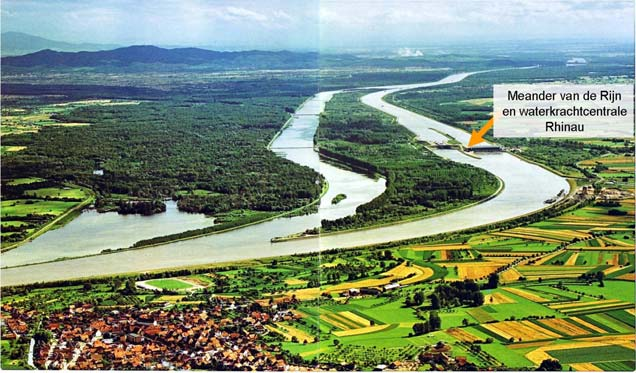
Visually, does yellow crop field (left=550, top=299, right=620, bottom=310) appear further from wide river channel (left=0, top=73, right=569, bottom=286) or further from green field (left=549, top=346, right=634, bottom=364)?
wide river channel (left=0, top=73, right=569, bottom=286)

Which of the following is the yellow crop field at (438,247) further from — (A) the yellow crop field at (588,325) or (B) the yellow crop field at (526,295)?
(A) the yellow crop field at (588,325)

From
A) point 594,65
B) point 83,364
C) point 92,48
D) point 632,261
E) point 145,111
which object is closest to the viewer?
point 83,364

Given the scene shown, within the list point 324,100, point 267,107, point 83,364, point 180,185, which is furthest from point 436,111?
point 83,364

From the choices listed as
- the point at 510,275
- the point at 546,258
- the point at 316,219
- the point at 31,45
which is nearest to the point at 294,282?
the point at 316,219

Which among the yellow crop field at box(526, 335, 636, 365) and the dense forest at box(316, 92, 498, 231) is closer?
the yellow crop field at box(526, 335, 636, 365)

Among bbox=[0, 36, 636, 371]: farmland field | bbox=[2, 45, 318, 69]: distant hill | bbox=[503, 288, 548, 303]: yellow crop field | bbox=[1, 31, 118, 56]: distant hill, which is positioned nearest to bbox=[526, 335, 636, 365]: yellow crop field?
bbox=[0, 36, 636, 371]: farmland field

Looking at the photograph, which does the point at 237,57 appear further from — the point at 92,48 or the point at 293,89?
the point at 92,48

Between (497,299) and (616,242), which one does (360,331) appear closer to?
(497,299)
